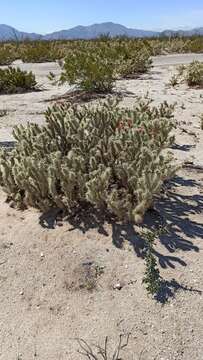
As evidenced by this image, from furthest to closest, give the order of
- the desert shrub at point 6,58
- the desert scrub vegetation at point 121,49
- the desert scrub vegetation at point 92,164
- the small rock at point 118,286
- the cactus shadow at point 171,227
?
the desert shrub at point 6,58, the desert scrub vegetation at point 121,49, the desert scrub vegetation at point 92,164, the cactus shadow at point 171,227, the small rock at point 118,286

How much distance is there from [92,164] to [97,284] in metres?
1.25

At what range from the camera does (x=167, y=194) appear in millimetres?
5184

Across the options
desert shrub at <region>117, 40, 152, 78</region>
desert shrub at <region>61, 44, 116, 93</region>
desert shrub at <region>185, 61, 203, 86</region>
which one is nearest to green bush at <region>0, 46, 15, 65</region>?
desert shrub at <region>117, 40, 152, 78</region>

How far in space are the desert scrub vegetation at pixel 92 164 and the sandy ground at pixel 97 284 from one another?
22 cm

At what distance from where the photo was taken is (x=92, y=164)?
4789 mm

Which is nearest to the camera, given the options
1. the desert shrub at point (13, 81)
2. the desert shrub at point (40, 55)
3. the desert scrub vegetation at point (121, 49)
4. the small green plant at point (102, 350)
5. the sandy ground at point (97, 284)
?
the small green plant at point (102, 350)

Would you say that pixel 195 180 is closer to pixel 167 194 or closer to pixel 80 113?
pixel 167 194

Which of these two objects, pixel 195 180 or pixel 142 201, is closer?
pixel 142 201

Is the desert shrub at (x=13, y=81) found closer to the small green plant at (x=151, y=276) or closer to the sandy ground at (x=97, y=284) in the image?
the sandy ground at (x=97, y=284)

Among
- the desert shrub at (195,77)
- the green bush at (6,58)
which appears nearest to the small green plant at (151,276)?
the desert shrub at (195,77)

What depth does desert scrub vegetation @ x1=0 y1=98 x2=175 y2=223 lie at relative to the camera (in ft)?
14.8

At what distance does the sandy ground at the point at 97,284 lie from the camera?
3.57 meters

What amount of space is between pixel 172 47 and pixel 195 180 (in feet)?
66.7

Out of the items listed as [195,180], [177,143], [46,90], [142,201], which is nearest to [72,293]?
[142,201]
